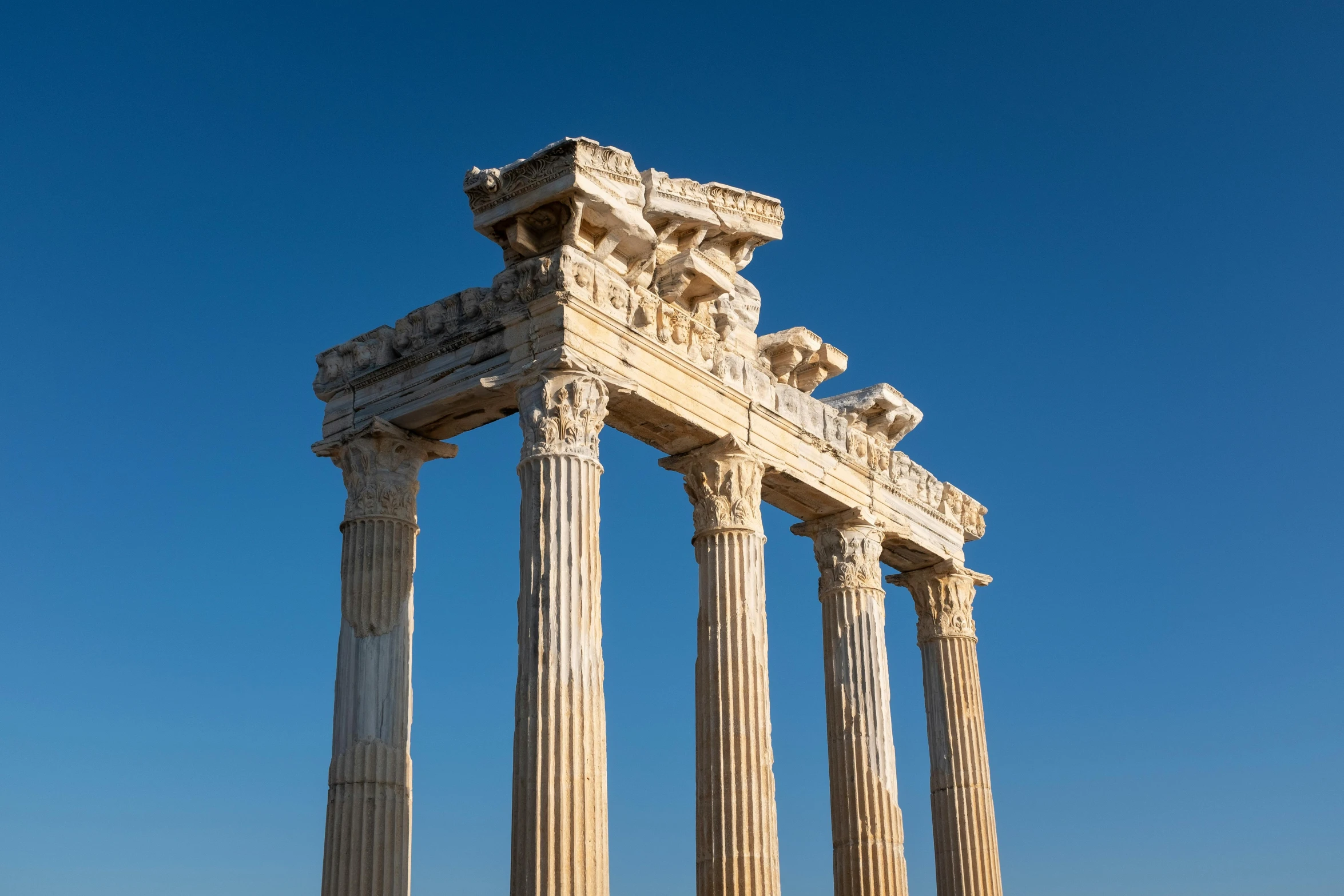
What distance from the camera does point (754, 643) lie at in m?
29.1

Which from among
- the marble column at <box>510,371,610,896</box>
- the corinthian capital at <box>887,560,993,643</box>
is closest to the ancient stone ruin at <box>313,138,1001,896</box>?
the marble column at <box>510,371,610,896</box>

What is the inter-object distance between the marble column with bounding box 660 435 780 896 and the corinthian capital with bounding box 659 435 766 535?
2 centimetres

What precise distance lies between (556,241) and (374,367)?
4.67 m

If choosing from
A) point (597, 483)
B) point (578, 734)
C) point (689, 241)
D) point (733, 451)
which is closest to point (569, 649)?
point (578, 734)

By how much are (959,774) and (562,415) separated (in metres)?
15.4

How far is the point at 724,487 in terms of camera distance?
30.1 meters

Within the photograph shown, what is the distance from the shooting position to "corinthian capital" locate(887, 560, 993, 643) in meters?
37.5

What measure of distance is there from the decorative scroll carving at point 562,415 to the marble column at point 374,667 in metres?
3.92

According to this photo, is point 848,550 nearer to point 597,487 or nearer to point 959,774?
point 959,774

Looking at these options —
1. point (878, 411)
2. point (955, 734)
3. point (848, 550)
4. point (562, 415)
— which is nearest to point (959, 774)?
→ point (955, 734)

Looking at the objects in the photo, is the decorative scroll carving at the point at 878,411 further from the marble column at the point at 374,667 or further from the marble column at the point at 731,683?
the marble column at the point at 374,667

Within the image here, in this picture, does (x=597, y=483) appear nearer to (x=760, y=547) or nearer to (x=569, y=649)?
(x=569, y=649)

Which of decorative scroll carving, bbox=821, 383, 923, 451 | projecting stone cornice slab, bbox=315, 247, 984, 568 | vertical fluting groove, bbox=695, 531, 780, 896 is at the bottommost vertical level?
vertical fluting groove, bbox=695, 531, 780, 896

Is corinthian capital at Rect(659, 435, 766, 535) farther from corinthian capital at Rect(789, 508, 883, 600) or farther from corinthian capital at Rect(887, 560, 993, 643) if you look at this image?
corinthian capital at Rect(887, 560, 993, 643)
